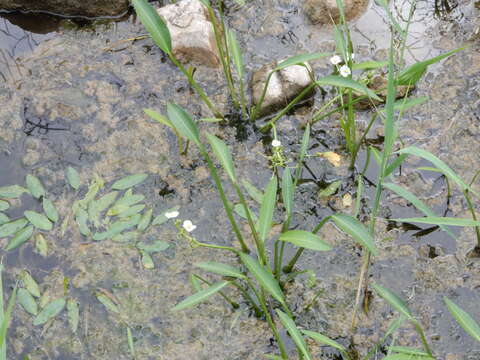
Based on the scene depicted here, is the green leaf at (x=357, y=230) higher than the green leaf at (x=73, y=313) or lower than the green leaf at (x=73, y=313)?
higher

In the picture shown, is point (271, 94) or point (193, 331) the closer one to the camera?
point (193, 331)

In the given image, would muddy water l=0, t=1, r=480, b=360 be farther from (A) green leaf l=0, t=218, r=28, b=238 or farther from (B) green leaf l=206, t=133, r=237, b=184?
(B) green leaf l=206, t=133, r=237, b=184

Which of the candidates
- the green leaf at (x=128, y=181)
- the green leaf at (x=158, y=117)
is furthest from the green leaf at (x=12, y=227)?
the green leaf at (x=158, y=117)

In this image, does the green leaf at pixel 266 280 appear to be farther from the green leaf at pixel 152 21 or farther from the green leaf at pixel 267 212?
the green leaf at pixel 152 21

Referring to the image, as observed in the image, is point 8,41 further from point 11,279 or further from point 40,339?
point 40,339

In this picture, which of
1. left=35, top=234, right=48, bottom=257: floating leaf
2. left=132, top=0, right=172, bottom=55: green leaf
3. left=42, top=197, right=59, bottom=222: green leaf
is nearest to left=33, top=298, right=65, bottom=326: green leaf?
left=35, top=234, right=48, bottom=257: floating leaf

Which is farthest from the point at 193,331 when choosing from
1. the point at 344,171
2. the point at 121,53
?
the point at 121,53
